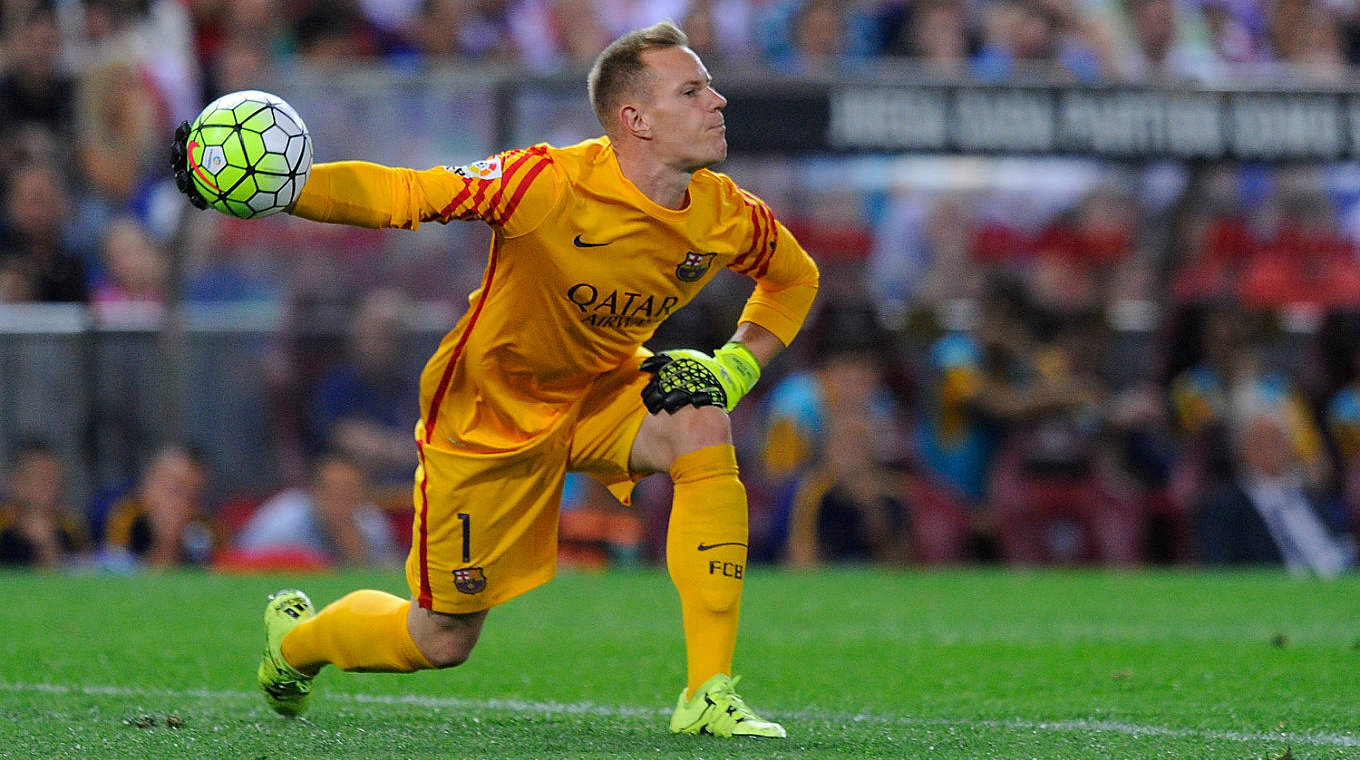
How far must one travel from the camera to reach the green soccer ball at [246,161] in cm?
418

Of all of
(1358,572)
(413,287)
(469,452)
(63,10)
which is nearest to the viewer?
(469,452)

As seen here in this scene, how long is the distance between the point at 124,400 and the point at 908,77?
5.09 m

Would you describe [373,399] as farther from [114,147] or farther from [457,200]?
[457,200]

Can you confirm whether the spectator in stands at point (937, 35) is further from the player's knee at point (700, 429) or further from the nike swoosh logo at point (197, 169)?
the nike swoosh logo at point (197, 169)

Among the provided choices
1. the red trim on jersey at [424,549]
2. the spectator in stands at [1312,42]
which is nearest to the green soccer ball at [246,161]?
the red trim on jersey at [424,549]

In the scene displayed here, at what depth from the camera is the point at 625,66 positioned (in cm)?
496

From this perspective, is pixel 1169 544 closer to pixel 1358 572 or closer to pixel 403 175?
pixel 1358 572

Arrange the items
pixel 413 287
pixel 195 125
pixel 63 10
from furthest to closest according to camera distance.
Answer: pixel 63 10 → pixel 413 287 → pixel 195 125

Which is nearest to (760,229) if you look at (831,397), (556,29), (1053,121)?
(831,397)

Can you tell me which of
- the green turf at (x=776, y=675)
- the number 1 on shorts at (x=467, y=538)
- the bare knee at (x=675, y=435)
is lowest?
the green turf at (x=776, y=675)

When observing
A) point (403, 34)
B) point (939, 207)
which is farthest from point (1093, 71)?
point (403, 34)

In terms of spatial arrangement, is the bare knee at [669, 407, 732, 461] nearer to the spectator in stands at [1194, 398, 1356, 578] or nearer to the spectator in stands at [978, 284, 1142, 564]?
the spectator in stands at [978, 284, 1142, 564]

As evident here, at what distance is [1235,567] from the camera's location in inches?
424

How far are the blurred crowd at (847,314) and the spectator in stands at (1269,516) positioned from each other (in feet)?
0.06
